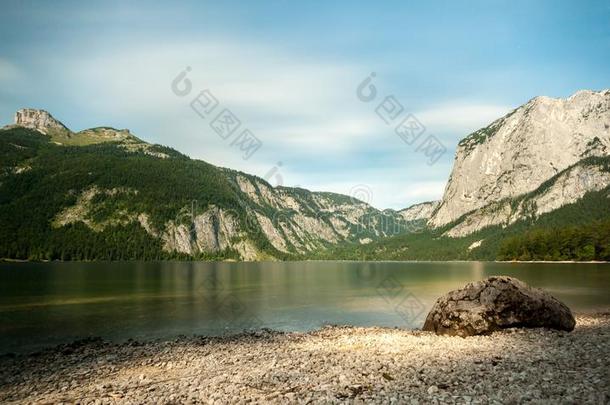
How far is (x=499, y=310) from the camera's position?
33156mm

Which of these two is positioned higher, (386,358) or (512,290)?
(512,290)

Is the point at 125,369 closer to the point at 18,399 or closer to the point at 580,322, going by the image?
the point at 18,399

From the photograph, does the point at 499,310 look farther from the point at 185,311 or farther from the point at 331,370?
the point at 185,311

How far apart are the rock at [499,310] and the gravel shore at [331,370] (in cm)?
122

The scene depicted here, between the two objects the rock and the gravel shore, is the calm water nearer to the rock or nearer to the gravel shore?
the gravel shore

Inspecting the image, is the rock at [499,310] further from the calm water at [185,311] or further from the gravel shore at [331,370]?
the calm water at [185,311]

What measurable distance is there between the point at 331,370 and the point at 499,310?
17.5 meters

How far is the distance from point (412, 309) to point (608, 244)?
148 m

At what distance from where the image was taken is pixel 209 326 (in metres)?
47.9

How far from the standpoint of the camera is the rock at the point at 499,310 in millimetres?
32625

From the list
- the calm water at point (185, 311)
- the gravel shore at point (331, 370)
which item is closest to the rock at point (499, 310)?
the gravel shore at point (331, 370)

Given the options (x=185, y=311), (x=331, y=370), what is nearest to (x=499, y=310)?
(x=331, y=370)

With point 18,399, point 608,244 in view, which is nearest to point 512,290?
point 18,399

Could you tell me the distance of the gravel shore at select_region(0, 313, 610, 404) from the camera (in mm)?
16797
